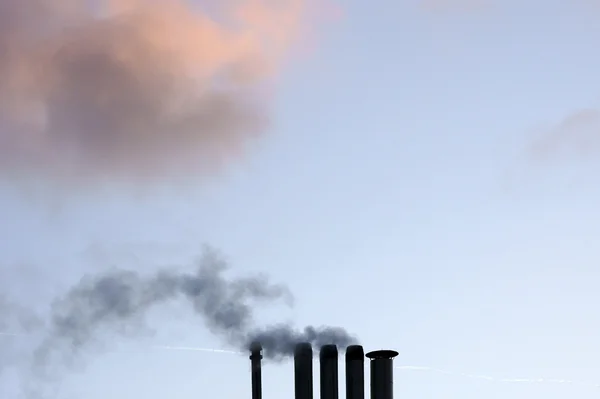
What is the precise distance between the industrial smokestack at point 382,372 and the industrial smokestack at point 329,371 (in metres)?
1.20

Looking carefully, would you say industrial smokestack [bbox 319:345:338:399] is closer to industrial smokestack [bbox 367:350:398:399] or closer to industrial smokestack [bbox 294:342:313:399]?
industrial smokestack [bbox 294:342:313:399]

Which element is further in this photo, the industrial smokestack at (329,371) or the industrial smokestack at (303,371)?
the industrial smokestack at (329,371)

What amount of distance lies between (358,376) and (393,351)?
1.44 m

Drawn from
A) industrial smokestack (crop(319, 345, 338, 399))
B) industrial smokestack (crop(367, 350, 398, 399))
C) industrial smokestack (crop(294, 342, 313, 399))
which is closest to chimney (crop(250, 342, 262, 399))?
industrial smokestack (crop(294, 342, 313, 399))

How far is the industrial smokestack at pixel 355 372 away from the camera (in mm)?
42000

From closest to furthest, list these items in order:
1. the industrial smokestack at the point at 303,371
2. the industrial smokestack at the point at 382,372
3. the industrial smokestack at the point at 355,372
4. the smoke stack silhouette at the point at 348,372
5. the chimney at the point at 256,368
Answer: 1. the industrial smokestack at the point at 303,371
2. the smoke stack silhouette at the point at 348,372
3. the industrial smokestack at the point at 382,372
4. the industrial smokestack at the point at 355,372
5. the chimney at the point at 256,368

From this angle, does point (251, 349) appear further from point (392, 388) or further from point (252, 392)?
point (392, 388)

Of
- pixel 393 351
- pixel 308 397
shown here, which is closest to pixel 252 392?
pixel 308 397

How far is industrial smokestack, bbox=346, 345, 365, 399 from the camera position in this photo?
4200 centimetres

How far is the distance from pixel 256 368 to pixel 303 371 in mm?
2233

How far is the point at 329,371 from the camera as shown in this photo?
139 feet

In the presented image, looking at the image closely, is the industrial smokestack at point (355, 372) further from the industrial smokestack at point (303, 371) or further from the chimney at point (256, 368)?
the chimney at point (256, 368)

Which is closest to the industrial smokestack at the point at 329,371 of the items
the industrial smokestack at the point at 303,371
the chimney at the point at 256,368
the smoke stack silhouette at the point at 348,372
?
the smoke stack silhouette at the point at 348,372

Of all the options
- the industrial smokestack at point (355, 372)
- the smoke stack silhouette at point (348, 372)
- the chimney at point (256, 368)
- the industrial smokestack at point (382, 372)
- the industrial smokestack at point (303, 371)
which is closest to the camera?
the industrial smokestack at point (303, 371)
